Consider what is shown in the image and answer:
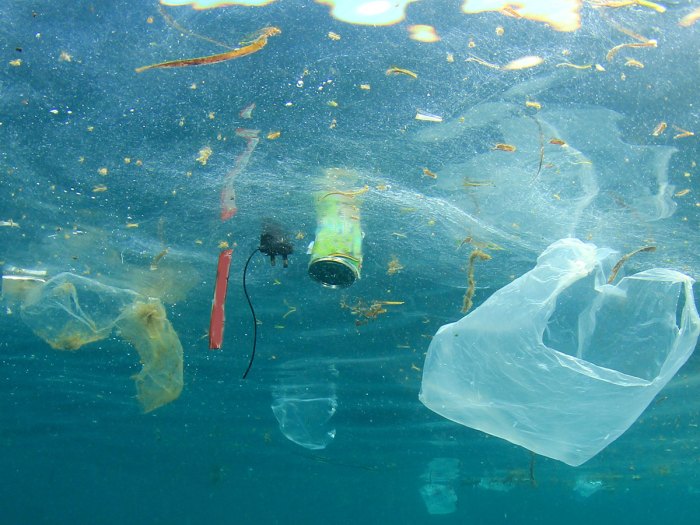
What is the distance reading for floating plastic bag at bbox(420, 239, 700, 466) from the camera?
5137mm

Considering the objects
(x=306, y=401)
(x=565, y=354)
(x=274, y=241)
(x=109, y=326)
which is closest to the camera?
(x=565, y=354)

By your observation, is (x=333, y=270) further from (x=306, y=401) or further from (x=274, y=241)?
(x=306, y=401)

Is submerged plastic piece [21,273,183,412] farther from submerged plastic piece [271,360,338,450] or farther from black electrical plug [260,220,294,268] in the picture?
submerged plastic piece [271,360,338,450]

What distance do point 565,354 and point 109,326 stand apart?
289 inches

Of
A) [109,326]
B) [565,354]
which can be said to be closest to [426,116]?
[565,354]

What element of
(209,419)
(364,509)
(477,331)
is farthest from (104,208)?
(364,509)

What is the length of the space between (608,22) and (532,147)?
185cm

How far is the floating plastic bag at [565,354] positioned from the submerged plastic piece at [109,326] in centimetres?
423

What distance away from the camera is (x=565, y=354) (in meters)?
5.27

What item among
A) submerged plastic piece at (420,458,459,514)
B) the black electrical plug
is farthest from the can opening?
submerged plastic piece at (420,458,459,514)

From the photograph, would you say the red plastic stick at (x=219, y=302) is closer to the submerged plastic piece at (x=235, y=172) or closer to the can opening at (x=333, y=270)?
the can opening at (x=333, y=270)

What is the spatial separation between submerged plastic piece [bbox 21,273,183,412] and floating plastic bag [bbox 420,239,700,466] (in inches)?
166

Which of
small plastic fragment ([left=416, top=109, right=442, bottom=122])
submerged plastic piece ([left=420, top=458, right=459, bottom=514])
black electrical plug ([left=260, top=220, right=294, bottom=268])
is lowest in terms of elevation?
submerged plastic piece ([left=420, top=458, right=459, bottom=514])

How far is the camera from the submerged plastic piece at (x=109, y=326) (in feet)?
26.0
